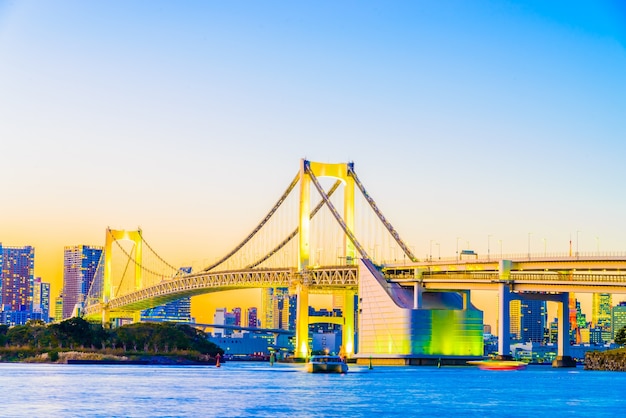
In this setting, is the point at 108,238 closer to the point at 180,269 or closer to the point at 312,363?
the point at 180,269

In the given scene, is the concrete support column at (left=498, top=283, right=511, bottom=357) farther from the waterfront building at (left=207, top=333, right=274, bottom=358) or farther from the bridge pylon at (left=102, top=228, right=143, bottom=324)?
the waterfront building at (left=207, top=333, right=274, bottom=358)

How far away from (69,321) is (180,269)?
41.3 ft

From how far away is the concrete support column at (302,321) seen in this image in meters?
94.2

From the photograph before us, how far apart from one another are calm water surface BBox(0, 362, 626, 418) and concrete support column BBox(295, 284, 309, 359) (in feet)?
73.7

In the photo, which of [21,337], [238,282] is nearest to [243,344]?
[21,337]

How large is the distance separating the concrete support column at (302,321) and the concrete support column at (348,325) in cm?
300

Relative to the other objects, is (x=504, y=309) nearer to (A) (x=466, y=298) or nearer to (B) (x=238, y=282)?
(A) (x=466, y=298)

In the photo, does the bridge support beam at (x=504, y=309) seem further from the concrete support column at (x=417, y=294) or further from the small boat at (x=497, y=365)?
the concrete support column at (x=417, y=294)

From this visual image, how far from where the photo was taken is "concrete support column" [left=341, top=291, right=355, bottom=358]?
3784 inches

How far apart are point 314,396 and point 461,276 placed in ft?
115

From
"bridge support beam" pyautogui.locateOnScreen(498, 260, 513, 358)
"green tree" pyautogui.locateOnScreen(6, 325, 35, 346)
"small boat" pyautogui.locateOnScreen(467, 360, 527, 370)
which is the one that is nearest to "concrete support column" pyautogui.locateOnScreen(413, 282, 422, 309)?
"small boat" pyautogui.locateOnScreen(467, 360, 527, 370)

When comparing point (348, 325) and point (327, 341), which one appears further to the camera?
point (327, 341)

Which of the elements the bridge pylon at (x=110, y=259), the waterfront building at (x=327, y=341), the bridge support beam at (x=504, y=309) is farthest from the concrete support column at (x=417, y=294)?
the waterfront building at (x=327, y=341)

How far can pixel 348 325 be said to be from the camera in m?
96.0
